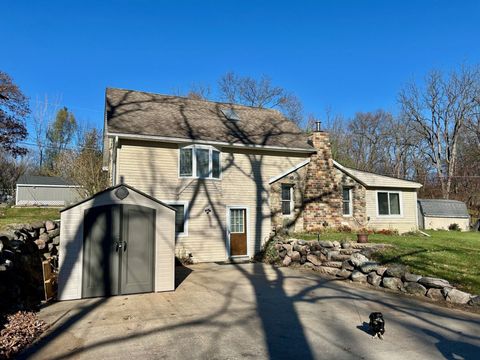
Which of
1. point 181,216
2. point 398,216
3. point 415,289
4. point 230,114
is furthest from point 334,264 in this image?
point 230,114

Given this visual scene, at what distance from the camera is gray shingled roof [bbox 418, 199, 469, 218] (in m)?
22.6

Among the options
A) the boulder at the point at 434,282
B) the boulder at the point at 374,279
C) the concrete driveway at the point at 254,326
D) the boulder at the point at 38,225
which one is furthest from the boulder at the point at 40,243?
the boulder at the point at 434,282

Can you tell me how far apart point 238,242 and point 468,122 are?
32.5m

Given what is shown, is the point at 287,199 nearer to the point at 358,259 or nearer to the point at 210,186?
the point at 210,186

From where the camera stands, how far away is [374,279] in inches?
381

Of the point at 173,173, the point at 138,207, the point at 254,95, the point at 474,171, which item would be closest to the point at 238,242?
the point at 173,173

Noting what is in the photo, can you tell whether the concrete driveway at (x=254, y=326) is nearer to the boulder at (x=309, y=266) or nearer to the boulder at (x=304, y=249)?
the boulder at (x=309, y=266)

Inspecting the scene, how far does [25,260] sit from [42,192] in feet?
105

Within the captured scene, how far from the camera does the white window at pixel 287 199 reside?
16172mm

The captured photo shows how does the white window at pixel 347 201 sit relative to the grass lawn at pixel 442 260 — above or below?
above

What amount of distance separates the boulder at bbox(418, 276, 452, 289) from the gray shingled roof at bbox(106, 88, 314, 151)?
896cm

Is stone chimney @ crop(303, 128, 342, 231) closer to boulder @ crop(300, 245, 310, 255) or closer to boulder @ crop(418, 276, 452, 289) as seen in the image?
boulder @ crop(300, 245, 310, 255)

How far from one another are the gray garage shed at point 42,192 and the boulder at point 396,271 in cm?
3325

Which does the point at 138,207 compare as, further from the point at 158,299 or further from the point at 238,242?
the point at 238,242
